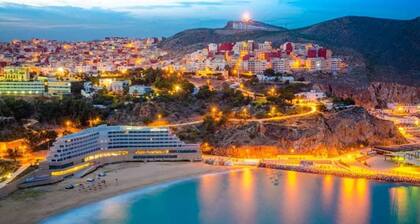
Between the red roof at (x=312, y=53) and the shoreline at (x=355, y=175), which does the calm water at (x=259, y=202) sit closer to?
the shoreline at (x=355, y=175)

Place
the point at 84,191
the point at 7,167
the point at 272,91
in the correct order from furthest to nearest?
the point at 272,91
the point at 7,167
the point at 84,191

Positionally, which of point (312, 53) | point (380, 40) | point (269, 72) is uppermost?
point (380, 40)

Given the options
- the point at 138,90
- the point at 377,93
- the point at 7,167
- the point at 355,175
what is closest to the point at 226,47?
the point at 377,93

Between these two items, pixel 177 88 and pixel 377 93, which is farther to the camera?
pixel 377 93

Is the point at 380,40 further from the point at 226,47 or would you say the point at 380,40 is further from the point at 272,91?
the point at 272,91

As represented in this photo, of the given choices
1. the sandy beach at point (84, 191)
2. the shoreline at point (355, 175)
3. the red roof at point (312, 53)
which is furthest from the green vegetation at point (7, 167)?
the red roof at point (312, 53)

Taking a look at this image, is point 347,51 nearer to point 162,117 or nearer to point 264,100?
point 264,100
